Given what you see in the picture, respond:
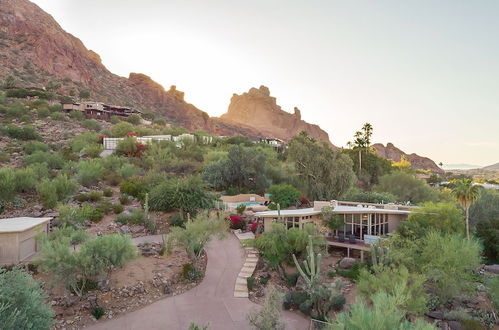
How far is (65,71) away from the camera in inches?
2960

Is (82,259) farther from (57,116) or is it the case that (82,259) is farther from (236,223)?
(57,116)

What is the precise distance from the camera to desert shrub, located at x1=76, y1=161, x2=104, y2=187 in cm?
2645

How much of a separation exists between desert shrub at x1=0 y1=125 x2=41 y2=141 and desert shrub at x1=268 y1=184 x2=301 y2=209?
2903 cm

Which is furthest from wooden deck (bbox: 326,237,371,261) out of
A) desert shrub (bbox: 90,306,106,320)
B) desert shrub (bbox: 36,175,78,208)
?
desert shrub (bbox: 36,175,78,208)

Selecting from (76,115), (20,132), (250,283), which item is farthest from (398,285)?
(76,115)

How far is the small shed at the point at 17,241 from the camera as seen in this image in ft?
46.5

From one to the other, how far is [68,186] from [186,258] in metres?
11.4

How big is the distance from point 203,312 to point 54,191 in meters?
14.6

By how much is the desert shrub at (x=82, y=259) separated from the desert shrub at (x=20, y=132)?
30955mm

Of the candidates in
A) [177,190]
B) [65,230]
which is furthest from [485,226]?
[65,230]

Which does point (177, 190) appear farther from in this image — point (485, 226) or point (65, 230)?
point (485, 226)

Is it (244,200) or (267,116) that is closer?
(244,200)

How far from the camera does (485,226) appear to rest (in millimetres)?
20125

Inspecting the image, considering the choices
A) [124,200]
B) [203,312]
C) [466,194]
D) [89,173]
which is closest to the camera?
[203,312]
